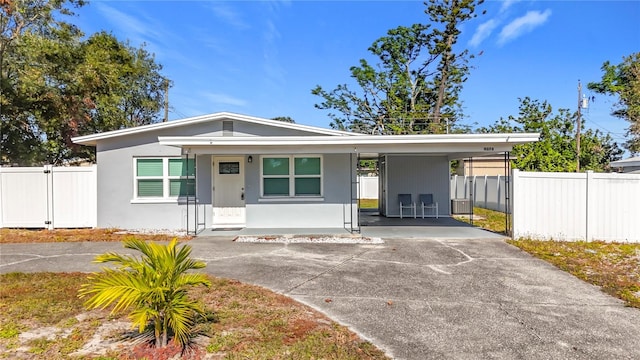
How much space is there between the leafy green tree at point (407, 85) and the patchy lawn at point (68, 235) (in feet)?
68.5

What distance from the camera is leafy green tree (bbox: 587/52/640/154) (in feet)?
67.3

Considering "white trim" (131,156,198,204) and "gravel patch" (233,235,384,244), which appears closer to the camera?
"gravel patch" (233,235,384,244)

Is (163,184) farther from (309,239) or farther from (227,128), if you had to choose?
(309,239)

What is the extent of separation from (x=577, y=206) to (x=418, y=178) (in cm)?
582

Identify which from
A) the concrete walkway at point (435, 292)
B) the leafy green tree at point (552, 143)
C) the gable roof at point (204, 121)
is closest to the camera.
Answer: the concrete walkway at point (435, 292)

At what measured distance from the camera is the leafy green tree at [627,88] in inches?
807

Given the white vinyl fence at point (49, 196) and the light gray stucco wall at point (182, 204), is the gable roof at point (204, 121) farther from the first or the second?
the white vinyl fence at point (49, 196)

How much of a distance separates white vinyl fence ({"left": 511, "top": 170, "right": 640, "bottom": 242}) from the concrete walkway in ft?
4.08

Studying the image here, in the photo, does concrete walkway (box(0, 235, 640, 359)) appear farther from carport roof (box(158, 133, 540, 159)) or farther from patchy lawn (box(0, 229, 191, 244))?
carport roof (box(158, 133, 540, 159))


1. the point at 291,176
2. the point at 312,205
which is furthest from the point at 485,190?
the point at 291,176

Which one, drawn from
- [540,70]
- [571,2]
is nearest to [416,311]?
[571,2]

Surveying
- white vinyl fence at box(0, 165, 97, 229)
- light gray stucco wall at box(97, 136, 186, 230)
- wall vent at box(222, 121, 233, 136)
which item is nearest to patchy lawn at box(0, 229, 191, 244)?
white vinyl fence at box(0, 165, 97, 229)

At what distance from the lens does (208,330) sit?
12.6 feet

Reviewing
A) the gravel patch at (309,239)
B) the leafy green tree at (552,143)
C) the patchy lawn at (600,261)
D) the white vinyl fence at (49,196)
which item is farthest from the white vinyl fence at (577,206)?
the white vinyl fence at (49,196)
